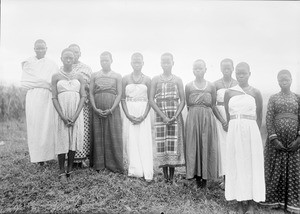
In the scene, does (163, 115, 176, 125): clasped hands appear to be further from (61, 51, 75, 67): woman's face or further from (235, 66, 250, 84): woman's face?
(61, 51, 75, 67): woman's face

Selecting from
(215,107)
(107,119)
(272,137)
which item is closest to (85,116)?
(107,119)

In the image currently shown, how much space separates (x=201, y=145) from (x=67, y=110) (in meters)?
2.29

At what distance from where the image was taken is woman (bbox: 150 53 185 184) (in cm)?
518

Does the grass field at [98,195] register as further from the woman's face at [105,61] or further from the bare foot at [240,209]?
the woman's face at [105,61]

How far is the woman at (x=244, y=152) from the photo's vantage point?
422 cm

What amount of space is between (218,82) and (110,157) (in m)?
2.40

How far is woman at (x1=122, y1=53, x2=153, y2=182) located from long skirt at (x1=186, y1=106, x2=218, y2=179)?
76 cm

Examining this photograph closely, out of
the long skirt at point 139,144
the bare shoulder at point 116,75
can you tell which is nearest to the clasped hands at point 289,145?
the long skirt at point 139,144

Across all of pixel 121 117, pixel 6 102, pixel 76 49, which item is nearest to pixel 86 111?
pixel 121 117

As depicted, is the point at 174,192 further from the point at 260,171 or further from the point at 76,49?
the point at 76,49

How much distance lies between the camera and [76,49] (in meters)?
5.93

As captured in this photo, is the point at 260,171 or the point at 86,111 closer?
the point at 260,171

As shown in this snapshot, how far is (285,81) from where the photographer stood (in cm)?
450

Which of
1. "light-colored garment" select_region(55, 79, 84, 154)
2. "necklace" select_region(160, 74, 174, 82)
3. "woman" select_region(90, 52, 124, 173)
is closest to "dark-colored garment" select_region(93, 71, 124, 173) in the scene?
"woman" select_region(90, 52, 124, 173)
